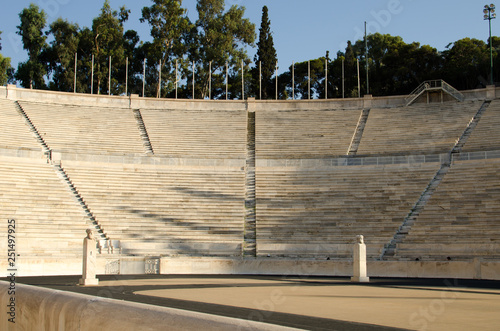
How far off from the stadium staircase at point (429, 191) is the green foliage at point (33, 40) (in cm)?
3483

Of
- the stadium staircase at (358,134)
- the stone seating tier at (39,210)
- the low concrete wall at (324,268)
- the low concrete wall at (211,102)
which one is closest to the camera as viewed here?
the low concrete wall at (324,268)

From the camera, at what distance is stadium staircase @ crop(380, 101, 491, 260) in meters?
21.0

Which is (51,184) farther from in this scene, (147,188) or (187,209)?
(187,209)

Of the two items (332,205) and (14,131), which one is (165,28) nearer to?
(14,131)

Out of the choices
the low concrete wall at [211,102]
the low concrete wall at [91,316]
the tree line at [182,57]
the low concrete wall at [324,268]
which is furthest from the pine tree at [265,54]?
the low concrete wall at [91,316]

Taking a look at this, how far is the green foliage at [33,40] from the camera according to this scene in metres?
47.6

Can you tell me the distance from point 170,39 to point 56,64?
34.5ft

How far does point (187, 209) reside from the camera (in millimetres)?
24547

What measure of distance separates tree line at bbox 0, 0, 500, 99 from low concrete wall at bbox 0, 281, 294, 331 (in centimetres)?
4276

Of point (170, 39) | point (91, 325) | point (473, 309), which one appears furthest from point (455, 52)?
point (91, 325)

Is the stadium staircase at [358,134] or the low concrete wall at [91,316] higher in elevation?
the stadium staircase at [358,134]

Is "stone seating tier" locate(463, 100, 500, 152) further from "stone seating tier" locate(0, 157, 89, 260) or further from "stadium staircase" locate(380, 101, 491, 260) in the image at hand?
"stone seating tier" locate(0, 157, 89, 260)

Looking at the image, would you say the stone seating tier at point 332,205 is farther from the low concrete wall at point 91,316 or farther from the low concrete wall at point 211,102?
the low concrete wall at point 91,316

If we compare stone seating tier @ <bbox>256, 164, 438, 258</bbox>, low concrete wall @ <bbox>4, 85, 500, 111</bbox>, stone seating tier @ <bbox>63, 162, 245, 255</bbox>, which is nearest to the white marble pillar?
stone seating tier @ <bbox>63, 162, 245, 255</bbox>
